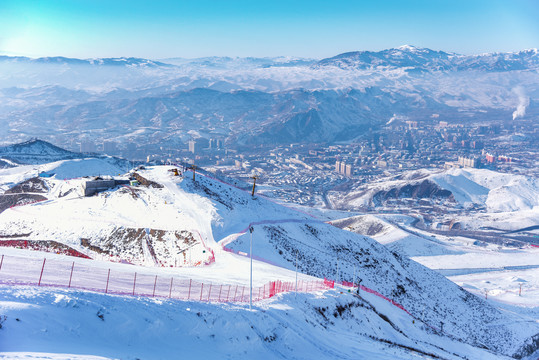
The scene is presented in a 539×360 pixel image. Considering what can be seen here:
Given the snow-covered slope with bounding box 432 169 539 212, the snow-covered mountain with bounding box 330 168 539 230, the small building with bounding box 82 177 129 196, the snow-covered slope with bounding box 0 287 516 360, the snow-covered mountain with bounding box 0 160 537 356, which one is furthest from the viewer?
the snow-covered slope with bounding box 432 169 539 212

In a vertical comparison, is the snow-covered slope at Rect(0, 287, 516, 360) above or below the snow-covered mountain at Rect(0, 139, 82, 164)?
above

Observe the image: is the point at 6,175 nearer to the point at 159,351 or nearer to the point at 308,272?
the point at 308,272

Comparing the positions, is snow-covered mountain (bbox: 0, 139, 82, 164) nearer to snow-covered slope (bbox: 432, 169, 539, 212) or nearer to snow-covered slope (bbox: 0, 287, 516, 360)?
snow-covered slope (bbox: 0, 287, 516, 360)

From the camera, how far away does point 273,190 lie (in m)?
179

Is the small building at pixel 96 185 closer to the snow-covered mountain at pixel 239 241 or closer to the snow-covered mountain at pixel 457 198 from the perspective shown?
the snow-covered mountain at pixel 239 241

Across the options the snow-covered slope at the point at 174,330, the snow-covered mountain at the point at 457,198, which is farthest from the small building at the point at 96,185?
the snow-covered mountain at the point at 457,198

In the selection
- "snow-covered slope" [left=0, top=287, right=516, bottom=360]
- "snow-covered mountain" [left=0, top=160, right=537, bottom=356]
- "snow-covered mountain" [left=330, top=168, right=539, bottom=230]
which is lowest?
"snow-covered mountain" [left=330, top=168, right=539, bottom=230]

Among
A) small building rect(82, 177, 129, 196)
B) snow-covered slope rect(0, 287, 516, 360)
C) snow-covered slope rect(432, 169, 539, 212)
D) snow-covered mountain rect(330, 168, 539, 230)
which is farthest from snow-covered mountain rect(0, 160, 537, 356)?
snow-covered slope rect(432, 169, 539, 212)

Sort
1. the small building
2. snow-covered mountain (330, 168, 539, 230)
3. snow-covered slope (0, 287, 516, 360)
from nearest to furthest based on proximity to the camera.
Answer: snow-covered slope (0, 287, 516, 360) < the small building < snow-covered mountain (330, 168, 539, 230)

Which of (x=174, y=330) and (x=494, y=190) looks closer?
(x=174, y=330)

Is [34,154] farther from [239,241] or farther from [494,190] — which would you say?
[494,190]

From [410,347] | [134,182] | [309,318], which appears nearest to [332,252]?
[410,347]

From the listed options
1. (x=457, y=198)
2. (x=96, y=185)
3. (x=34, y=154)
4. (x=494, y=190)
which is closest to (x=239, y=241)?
(x=96, y=185)

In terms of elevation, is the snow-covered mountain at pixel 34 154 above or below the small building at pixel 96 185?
below
